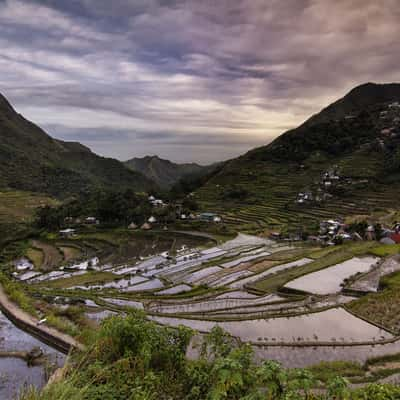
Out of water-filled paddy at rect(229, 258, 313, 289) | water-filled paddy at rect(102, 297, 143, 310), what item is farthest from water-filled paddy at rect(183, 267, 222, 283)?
water-filled paddy at rect(102, 297, 143, 310)

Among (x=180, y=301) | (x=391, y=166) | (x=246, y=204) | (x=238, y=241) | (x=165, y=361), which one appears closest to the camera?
(x=165, y=361)

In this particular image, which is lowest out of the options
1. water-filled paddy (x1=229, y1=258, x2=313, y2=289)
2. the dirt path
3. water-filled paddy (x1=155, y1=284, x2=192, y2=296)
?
water-filled paddy (x1=155, y1=284, x2=192, y2=296)

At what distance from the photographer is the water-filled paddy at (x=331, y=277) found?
65.1ft

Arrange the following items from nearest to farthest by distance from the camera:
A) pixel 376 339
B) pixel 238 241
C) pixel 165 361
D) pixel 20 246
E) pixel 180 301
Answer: pixel 165 361
pixel 376 339
pixel 180 301
pixel 238 241
pixel 20 246

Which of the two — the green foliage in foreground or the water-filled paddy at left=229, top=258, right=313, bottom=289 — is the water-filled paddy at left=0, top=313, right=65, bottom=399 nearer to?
the green foliage in foreground

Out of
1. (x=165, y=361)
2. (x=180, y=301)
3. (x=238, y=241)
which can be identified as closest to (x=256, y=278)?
(x=180, y=301)

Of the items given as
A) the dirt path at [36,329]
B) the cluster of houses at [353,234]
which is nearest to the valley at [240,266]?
the dirt path at [36,329]

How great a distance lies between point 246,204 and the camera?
60.7 m

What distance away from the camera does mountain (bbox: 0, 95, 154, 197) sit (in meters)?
104

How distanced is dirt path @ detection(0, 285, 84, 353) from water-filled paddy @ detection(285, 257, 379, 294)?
14.9 m

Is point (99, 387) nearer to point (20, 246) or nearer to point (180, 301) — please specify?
point (180, 301)

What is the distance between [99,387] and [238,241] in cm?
3435

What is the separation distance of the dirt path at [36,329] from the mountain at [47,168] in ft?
312

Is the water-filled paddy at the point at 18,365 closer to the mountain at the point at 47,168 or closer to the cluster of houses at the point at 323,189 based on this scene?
the cluster of houses at the point at 323,189
